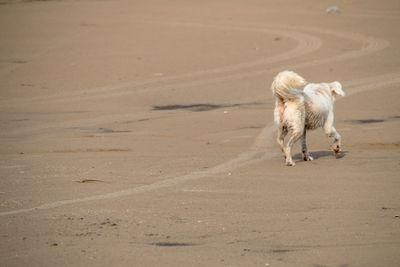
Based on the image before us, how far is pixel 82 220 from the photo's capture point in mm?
7312

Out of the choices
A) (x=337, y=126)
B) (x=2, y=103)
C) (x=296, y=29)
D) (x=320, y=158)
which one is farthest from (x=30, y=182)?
(x=296, y=29)

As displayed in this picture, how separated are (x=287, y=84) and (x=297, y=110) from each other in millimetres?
460

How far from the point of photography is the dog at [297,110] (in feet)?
32.3

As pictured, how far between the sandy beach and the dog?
40 cm

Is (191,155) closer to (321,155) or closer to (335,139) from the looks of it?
(321,155)

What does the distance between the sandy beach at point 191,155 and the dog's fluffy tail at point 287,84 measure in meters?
1.10

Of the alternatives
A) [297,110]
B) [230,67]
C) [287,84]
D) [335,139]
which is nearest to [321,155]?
[335,139]

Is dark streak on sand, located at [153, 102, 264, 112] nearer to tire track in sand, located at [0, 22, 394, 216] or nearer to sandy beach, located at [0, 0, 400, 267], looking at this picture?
sandy beach, located at [0, 0, 400, 267]

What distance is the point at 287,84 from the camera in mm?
9812

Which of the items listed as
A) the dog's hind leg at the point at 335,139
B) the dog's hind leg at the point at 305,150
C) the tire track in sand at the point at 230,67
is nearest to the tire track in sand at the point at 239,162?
the dog's hind leg at the point at 305,150

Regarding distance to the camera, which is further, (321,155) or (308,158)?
(321,155)

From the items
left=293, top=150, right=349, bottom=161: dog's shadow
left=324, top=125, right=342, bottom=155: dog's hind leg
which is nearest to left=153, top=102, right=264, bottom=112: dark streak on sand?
left=293, top=150, right=349, bottom=161: dog's shadow

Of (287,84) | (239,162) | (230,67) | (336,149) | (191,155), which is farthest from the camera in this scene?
(230,67)

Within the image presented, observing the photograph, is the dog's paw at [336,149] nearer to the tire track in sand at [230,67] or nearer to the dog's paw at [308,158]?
the dog's paw at [308,158]
